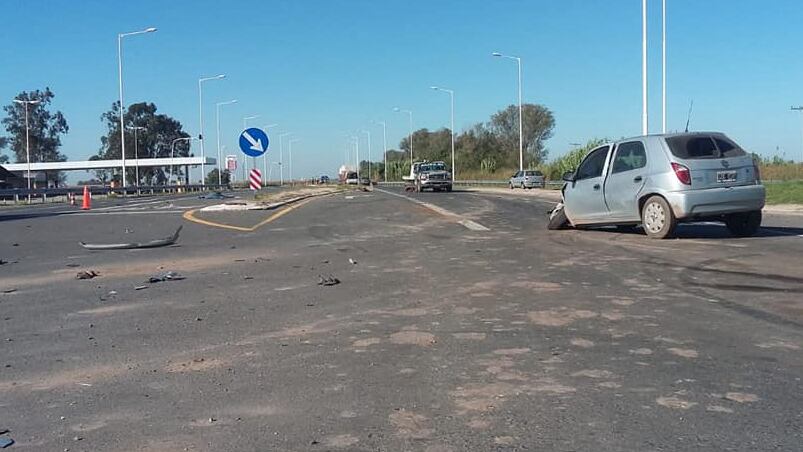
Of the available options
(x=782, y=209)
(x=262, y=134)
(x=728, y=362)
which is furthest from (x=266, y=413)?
(x=262, y=134)

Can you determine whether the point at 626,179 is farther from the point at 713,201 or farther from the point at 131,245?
the point at 131,245

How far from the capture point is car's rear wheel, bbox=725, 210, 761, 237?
13.2 metres

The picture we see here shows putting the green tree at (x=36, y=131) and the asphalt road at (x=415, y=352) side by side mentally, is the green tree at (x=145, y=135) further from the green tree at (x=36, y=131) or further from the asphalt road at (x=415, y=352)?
the asphalt road at (x=415, y=352)

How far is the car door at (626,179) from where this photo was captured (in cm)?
1316

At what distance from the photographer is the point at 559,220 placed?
15.6 m

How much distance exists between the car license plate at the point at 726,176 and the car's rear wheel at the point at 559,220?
3.48m

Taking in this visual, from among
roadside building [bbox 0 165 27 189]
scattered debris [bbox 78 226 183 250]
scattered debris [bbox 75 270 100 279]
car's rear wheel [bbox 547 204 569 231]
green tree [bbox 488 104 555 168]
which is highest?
green tree [bbox 488 104 555 168]

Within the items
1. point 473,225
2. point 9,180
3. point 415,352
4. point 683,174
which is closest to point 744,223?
point 683,174

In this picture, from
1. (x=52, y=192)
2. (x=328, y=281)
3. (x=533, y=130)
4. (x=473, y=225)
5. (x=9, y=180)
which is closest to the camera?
(x=328, y=281)

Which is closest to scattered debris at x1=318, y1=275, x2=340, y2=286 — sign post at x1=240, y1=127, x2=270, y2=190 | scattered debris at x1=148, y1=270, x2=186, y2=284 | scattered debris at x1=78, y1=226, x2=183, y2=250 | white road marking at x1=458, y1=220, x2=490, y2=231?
scattered debris at x1=148, y1=270, x2=186, y2=284

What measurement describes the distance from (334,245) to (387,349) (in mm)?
7923

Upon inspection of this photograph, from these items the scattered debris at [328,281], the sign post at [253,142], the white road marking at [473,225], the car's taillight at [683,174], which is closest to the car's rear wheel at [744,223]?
the car's taillight at [683,174]

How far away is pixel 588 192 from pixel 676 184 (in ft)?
6.94

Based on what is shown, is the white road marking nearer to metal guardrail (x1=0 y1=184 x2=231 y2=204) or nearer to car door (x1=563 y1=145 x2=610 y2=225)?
car door (x1=563 y1=145 x2=610 y2=225)
